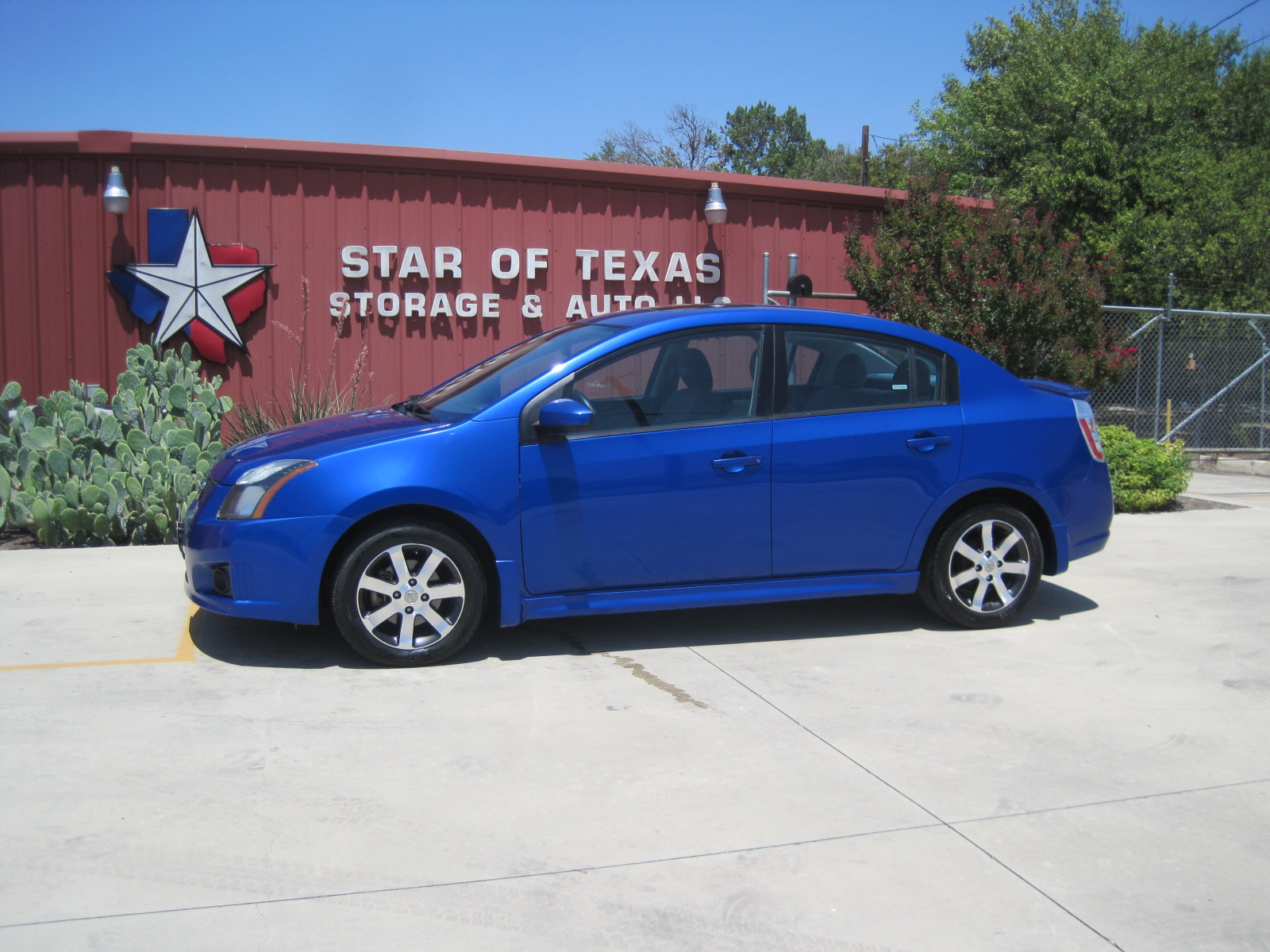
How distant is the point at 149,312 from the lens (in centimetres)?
1045

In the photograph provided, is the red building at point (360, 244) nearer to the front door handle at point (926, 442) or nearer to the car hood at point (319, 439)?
the car hood at point (319, 439)

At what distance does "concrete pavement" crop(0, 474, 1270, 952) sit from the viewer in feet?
9.81

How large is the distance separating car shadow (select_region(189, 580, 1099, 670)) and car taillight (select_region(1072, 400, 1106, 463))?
93cm

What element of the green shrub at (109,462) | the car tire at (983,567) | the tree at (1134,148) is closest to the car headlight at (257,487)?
the green shrub at (109,462)

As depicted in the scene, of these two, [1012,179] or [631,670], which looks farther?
[1012,179]

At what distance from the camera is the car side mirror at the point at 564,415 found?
495 cm

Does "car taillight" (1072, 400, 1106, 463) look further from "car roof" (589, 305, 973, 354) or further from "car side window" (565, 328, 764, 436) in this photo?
"car side window" (565, 328, 764, 436)

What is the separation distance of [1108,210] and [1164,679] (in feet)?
A: 60.6

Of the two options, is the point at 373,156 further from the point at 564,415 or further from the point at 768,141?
the point at 768,141

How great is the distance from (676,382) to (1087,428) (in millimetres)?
2315

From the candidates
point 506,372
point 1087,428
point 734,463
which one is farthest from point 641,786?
point 1087,428

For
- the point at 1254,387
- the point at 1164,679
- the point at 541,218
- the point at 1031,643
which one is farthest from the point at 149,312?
the point at 1254,387

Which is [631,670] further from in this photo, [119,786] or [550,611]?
[119,786]

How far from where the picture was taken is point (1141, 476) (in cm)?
988
